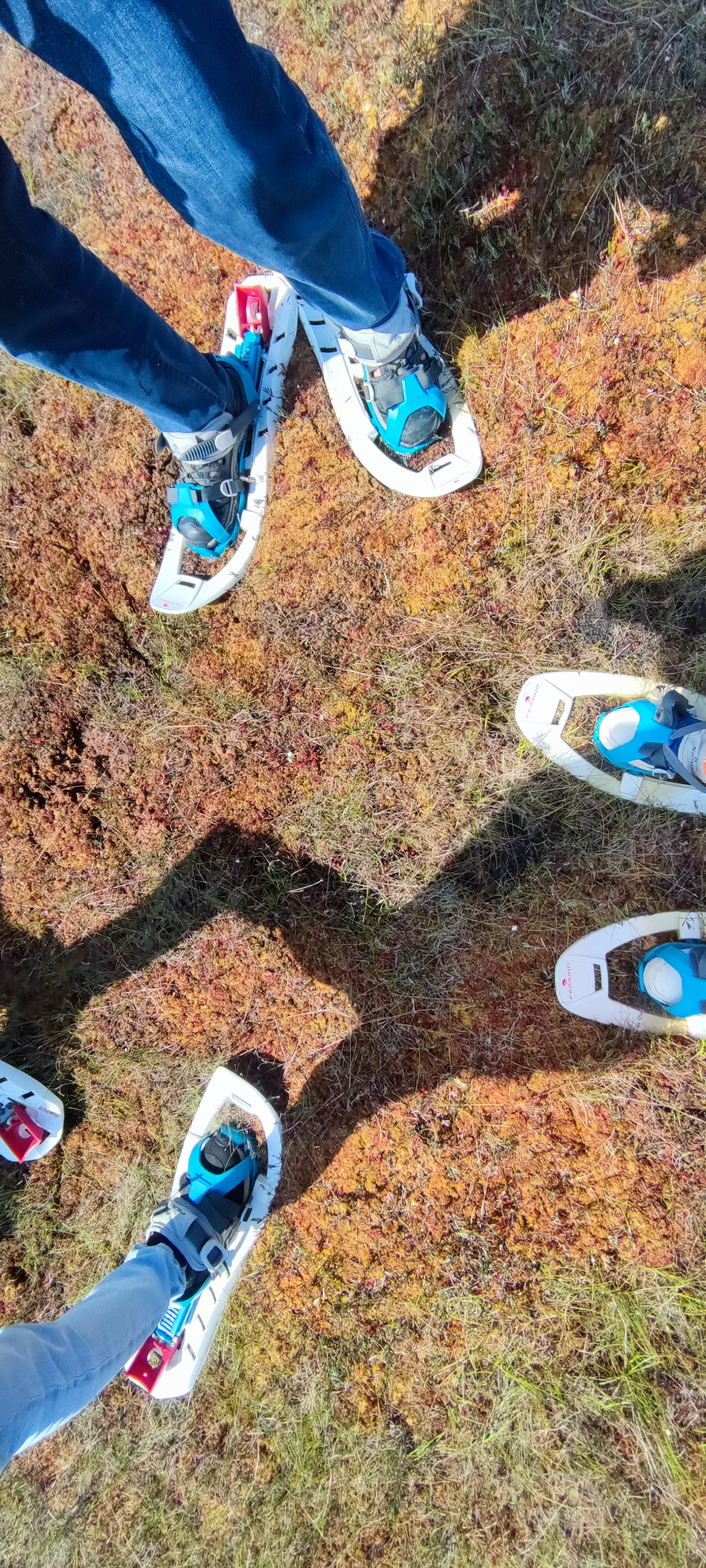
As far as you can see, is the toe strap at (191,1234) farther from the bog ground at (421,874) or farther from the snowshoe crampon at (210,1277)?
the bog ground at (421,874)

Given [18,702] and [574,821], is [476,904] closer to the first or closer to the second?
[574,821]

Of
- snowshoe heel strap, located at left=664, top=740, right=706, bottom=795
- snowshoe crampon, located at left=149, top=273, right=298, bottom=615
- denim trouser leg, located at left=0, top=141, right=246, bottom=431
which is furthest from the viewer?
snowshoe crampon, located at left=149, top=273, right=298, bottom=615

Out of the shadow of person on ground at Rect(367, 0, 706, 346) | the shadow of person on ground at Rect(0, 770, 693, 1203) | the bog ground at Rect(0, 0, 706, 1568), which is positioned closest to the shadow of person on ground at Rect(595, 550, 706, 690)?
the bog ground at Rect(0, 0, 706, 1568)

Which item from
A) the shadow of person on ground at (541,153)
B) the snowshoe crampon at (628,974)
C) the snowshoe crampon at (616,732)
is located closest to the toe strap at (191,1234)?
the snowshoe crampon at (628,974)

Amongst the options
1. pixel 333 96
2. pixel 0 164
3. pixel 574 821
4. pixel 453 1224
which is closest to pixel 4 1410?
pixel 453 1224

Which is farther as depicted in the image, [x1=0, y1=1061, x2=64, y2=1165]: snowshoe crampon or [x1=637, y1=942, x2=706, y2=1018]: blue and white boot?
[x1=0, y1=1061, x2=64, y2=1165]: snowshoe crampon

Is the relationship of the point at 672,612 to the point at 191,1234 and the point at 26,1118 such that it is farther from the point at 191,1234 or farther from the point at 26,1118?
the point at 26,1118

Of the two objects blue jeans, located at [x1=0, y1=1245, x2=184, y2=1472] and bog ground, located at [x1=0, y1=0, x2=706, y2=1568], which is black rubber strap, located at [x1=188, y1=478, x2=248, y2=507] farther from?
blue jeans, located at [x1=0, y1=1245, x2=184, y2=1472]
